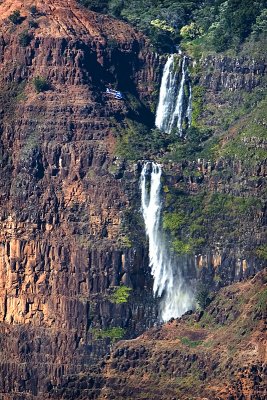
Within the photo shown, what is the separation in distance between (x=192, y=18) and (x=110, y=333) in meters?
20.7

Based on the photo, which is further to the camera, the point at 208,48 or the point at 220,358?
the point at 208,48

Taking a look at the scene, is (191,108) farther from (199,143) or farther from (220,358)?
(220,358)

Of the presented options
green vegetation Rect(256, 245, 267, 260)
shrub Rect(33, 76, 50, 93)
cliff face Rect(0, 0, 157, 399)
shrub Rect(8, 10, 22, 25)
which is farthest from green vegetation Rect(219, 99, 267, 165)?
shrub Rect(8, 10, 22, 25)

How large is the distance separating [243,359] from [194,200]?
1190 cm

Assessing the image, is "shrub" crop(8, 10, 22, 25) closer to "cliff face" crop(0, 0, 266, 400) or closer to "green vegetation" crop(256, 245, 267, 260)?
"cliff face" crop(0, 0, 266, 400)

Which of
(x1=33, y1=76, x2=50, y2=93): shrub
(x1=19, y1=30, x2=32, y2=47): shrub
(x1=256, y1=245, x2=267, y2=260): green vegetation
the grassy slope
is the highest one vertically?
(x1=19, y1=30, x2=32, y2=47): shrub

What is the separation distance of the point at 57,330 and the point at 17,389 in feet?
10.9

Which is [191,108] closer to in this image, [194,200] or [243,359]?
[194,200]

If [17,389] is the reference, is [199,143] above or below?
above

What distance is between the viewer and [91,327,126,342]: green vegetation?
17012 cm

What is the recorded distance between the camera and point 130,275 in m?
170

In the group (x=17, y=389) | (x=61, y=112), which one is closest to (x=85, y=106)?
(x=61, y=112)

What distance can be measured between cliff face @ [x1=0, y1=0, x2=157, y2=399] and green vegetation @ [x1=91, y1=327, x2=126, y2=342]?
0.09 m

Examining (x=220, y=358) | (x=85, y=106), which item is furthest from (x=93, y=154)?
(x=220, y=358)
